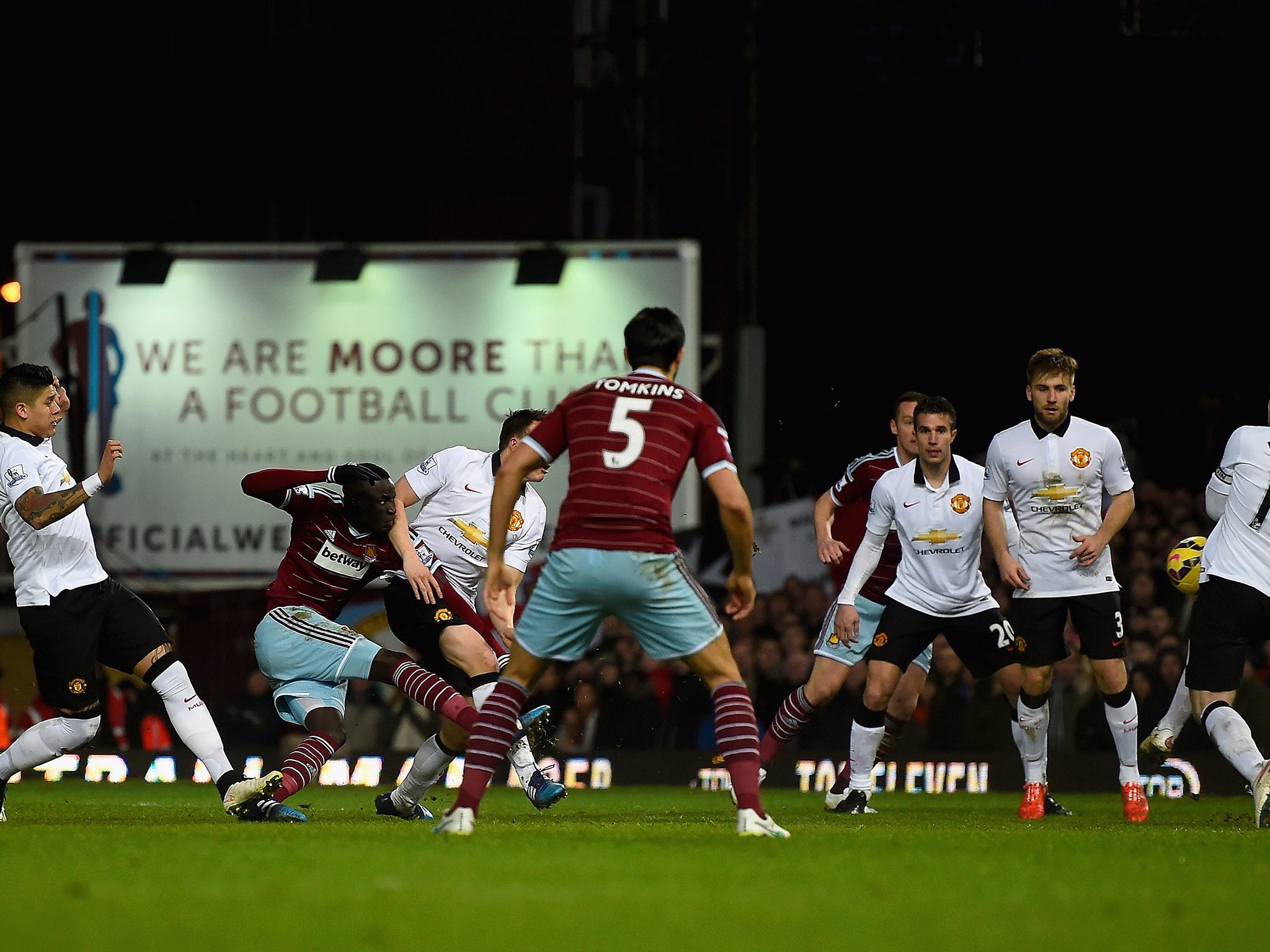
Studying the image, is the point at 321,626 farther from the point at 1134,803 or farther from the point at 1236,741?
the point at 1134,803

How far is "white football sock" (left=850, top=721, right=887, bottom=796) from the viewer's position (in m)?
10.1

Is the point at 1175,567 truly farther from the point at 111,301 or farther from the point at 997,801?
the point at 111,301

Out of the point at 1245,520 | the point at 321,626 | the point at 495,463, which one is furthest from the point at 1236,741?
the point at 321,626

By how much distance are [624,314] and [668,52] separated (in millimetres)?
3047

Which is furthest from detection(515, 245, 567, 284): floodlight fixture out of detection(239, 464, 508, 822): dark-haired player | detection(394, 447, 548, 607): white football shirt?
detection(239, 464, 508, 822): dark-haired player

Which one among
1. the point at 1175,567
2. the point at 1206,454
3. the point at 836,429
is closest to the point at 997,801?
the point at 1175,567

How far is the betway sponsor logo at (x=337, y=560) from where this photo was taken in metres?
8.46

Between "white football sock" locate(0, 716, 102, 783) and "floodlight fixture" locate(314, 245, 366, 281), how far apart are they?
451 inches

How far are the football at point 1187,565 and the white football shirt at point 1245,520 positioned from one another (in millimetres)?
695

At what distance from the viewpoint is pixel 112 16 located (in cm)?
2312

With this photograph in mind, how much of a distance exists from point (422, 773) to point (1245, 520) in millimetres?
4203

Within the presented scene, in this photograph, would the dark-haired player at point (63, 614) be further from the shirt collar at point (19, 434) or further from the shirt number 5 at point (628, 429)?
the shirt number 5 at point (628, 429)

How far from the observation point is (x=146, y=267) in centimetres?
1961

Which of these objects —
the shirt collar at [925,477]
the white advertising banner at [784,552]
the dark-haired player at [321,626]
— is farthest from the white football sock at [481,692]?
the white advertising banner at [784,552]
